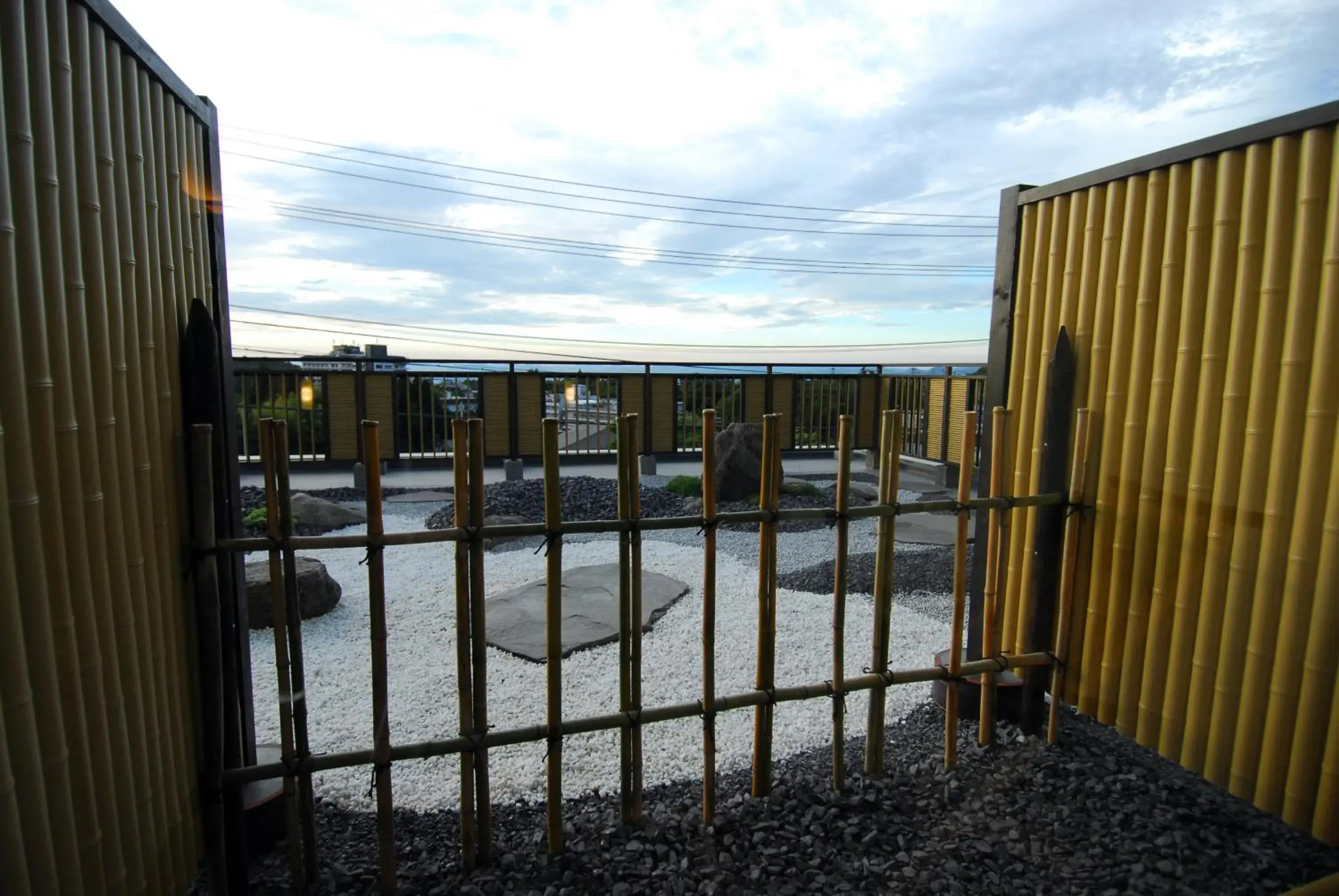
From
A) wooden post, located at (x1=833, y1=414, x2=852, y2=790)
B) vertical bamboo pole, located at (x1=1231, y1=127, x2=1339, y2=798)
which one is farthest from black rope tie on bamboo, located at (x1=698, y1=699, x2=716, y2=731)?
vertical bamboo pole, located at (x1=1231, y1=127, x2=1339, y2=798)

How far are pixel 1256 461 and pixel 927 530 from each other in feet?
16.4

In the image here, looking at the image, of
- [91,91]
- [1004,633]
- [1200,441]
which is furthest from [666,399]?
[91,91]

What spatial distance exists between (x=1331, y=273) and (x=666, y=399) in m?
8.71

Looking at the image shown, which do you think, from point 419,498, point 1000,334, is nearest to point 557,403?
point 419,498

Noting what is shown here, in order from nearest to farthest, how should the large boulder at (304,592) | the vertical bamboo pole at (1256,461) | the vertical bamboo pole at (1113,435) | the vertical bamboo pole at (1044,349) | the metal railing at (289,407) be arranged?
the vertical bamboo pole at (1256,461) → the vertical bamboo pole at (1113,435) → the vertical bamboo pole at (1044,349) → the large boulder at (304,592) → the metal railing at (289,407)

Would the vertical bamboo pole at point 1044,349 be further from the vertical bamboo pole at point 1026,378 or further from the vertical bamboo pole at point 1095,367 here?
the vertical bamboo pole at point 1095,367

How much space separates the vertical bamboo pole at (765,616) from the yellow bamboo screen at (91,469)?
173cm

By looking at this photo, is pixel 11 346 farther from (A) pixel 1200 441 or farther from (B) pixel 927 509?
(A) pixel 1200 441

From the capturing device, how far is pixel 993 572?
2850mm

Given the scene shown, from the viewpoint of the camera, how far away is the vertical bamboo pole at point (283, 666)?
199 centimetres

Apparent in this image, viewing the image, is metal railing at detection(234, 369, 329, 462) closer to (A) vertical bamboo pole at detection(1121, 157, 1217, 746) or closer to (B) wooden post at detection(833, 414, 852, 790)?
(B) wooden post at detection(833, 414, 852, 790)

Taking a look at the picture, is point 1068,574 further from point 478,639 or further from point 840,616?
point 478,639

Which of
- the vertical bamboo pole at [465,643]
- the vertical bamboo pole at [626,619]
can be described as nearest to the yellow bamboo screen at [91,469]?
the vertical bamboo pole at [465,643]

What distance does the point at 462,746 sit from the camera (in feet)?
6.93
